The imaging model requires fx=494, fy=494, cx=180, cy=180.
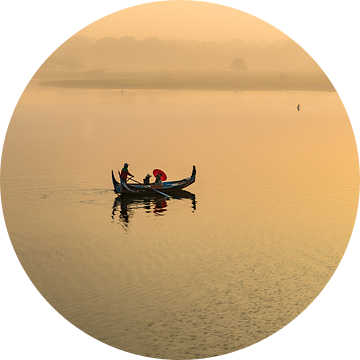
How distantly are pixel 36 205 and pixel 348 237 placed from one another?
726 inches

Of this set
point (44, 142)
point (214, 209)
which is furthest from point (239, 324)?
point (44, 142)

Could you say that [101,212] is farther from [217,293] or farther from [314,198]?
[314,198]

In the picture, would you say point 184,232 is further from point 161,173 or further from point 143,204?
point 161,173

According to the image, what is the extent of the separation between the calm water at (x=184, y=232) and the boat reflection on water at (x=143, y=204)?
0.54ft

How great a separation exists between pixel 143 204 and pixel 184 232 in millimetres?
5424

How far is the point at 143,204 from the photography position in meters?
30.8

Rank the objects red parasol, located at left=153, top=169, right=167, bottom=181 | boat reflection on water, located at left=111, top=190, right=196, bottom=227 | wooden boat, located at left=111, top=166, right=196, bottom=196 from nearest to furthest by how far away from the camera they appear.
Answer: boat reflection on water, located at left=111, top=190, right=196, bottom=227
wooden boat, located at left=111, top=166, right=196, bottom=196
red parasol, located at left=153, top=169, right=167, bottom=181

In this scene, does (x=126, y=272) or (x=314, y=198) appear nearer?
(x=126, y=272)

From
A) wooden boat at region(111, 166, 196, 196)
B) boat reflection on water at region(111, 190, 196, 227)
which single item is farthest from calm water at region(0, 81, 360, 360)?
wooden boat at region(111, 166, 196, 196)

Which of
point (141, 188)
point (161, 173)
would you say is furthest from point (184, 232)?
point (161, 173)

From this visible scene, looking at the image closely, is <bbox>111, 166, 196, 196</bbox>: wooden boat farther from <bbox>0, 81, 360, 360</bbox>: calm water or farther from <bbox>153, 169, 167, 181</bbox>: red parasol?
<bbox>0, 81, 360, 360</bbox>: calm water

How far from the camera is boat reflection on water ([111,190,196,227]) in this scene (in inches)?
1140

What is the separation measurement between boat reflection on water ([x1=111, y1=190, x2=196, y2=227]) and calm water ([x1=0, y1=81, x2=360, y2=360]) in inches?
6.5

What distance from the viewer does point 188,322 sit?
58.8 feet
